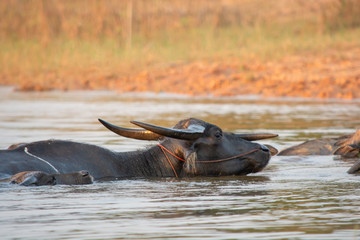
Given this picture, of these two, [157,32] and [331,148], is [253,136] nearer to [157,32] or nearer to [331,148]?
[331,148]

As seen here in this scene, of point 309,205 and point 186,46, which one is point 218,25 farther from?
point 309,205

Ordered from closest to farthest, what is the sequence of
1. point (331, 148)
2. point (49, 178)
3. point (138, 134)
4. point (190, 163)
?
point (49, 178), point (190, 163), point (138, 134), point (331, 148)

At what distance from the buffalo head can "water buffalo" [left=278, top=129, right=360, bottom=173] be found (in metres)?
2.08

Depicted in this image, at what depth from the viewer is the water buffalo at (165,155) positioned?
804 cm

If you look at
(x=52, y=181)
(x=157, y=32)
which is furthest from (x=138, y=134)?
(x=157, y=32)

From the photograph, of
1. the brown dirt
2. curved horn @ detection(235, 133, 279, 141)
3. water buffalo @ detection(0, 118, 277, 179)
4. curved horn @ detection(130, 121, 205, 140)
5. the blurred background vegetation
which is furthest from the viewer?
the blurred background vegetation

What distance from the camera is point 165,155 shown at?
8562 millimetres

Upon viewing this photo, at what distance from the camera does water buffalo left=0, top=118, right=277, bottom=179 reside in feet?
26.4

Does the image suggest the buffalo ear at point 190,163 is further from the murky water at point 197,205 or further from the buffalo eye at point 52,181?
the buffalo eye at point 52,181

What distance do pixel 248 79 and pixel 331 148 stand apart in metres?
11.1

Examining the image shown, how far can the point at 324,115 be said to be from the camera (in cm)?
1600

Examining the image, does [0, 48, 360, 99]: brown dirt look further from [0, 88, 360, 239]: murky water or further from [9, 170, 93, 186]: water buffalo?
[9, 170, 93, 186]: water buffalo

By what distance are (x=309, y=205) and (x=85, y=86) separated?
2032 centimetres

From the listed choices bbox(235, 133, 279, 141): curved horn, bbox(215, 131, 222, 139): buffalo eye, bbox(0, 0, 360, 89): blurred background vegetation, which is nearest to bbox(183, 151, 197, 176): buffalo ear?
bbox(215, 131, 222, 139): buffalo eye
